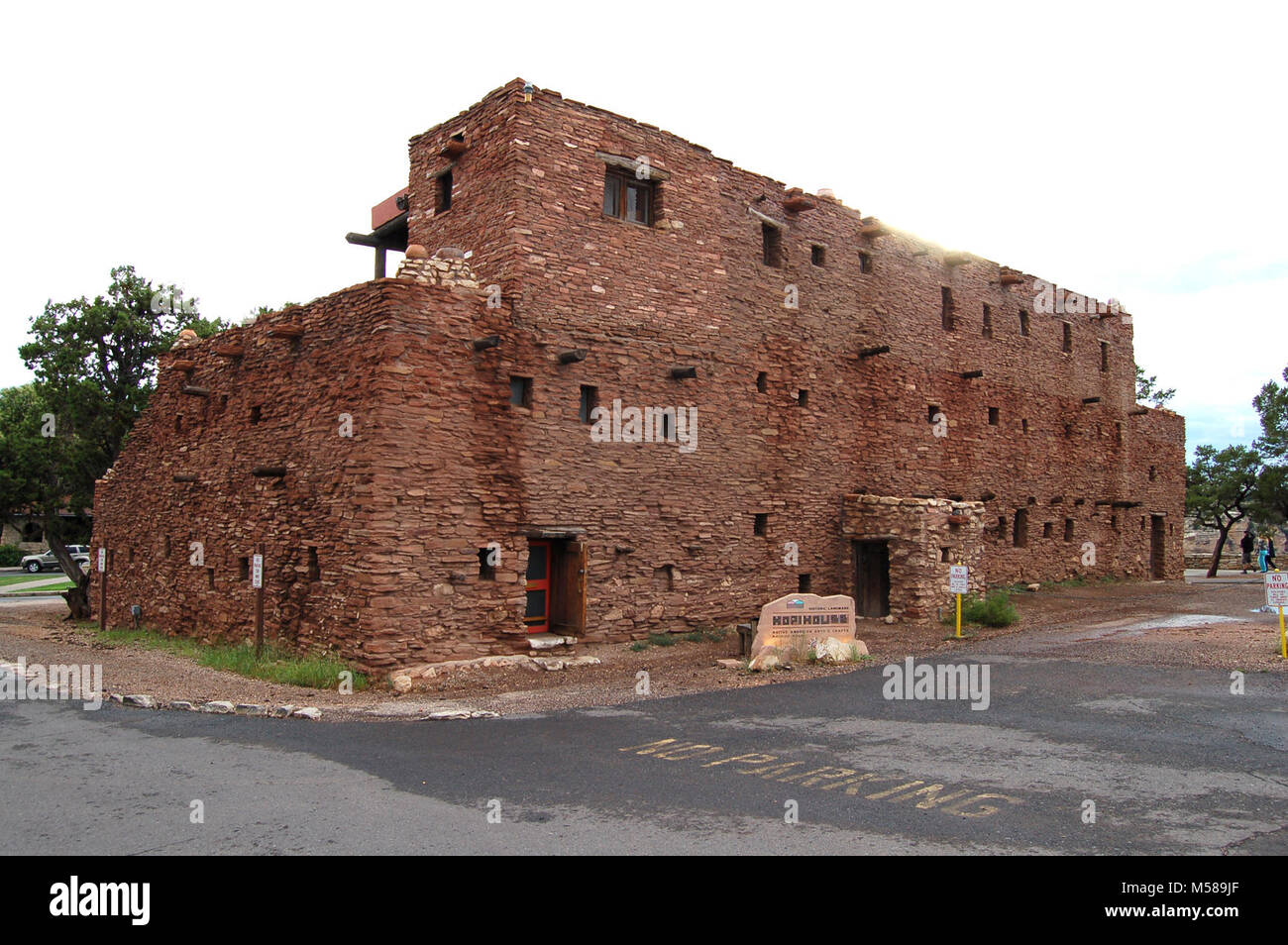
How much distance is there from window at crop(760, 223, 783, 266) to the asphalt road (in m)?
11.7

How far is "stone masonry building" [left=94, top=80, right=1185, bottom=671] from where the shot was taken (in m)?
13.9

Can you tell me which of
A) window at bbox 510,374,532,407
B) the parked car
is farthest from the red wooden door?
the parked car

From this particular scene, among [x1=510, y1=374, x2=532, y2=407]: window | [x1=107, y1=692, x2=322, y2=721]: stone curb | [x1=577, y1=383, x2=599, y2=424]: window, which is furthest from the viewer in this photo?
[x1=577, y1=383, x2=599, y2=424]: window

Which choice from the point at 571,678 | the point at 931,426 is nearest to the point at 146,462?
the point at 571,678

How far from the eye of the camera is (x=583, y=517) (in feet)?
51.7

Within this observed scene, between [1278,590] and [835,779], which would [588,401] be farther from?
[1278,590]

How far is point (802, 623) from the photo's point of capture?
15.0 m

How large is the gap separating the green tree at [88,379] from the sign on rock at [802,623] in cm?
2341

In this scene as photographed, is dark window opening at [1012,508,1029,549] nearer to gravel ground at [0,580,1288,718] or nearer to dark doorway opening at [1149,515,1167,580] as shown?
gravel ground at [0,580,1288,718]

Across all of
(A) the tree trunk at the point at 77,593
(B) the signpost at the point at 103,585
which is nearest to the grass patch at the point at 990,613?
(B) the signpost at the point at 103,585

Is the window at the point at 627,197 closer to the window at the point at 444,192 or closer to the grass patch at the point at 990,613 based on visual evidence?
the window at the point at 444,192

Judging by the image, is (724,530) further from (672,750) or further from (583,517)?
(672,750)

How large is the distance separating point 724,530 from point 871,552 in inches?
210

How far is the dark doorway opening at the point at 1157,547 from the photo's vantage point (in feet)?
113
